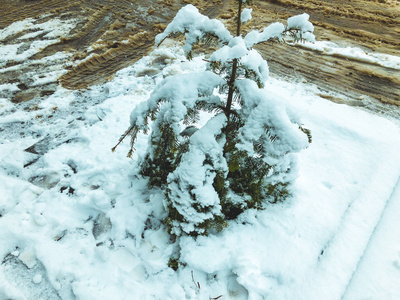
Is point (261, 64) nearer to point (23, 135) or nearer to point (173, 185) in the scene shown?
point (173, 185)

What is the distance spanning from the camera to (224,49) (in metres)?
2.13

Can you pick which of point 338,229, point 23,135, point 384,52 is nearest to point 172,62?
point 23,135

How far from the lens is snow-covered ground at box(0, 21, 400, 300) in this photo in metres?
2.78

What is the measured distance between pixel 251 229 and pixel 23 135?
3969 mm

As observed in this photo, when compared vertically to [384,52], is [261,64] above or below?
above

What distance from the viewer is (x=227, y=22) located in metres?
8.00

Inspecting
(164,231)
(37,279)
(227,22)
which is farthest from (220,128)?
(227,22)

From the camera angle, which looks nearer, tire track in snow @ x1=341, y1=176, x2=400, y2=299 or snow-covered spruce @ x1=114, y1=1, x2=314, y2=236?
snow-covered spruce @ x1=114, y1=1, x2=314, y2=236

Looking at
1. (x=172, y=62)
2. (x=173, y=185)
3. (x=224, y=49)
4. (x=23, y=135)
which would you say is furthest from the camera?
(x=172, y=62)

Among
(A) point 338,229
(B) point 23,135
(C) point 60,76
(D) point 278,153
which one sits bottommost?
(A) point 338,229

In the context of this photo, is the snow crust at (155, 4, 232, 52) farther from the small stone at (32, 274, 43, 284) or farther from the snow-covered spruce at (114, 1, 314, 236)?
the small stone at (32, 274, 43, 284)

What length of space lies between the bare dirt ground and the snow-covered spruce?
12.2 ft

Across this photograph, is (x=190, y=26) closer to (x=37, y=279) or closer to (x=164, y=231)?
(x=164, y=231)

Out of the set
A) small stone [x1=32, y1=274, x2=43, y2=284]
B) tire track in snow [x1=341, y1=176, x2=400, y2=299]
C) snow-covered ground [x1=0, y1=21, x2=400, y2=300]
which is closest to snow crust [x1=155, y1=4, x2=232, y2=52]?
snow-covered ground [x1=0, y1=21, x2=400, y2=300]
